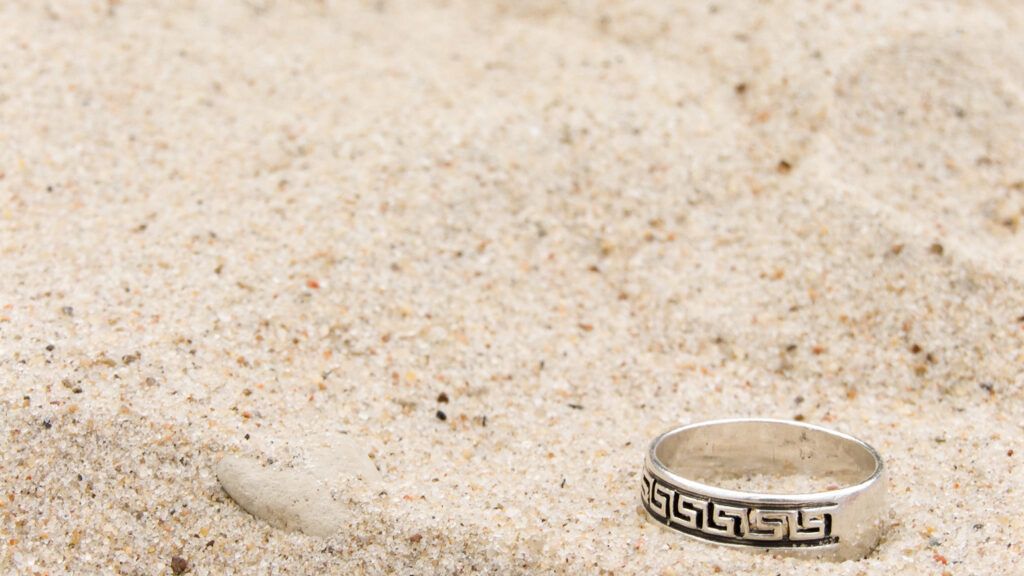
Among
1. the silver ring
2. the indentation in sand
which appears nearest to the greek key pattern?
the silver ring

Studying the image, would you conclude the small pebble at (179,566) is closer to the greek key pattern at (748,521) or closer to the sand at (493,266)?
the sand at (493,266)

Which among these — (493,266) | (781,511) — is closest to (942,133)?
(493,266)

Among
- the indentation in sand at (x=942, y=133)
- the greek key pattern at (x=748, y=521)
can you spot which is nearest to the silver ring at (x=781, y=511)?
the greek key pattern at (x=748, y=521)

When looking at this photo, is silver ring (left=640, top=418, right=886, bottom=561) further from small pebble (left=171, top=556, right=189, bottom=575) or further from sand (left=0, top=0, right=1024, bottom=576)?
small pebble (left=171, top=556, right=189, bottom=575)

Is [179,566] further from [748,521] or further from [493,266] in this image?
[493,266]

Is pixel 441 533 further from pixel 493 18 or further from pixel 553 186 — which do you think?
pixel 493 18

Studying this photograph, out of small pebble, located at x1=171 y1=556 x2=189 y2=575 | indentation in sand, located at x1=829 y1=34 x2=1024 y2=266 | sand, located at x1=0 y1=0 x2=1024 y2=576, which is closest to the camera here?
small pebble, located at x1=171 y1=556 x2=189 y2=575
